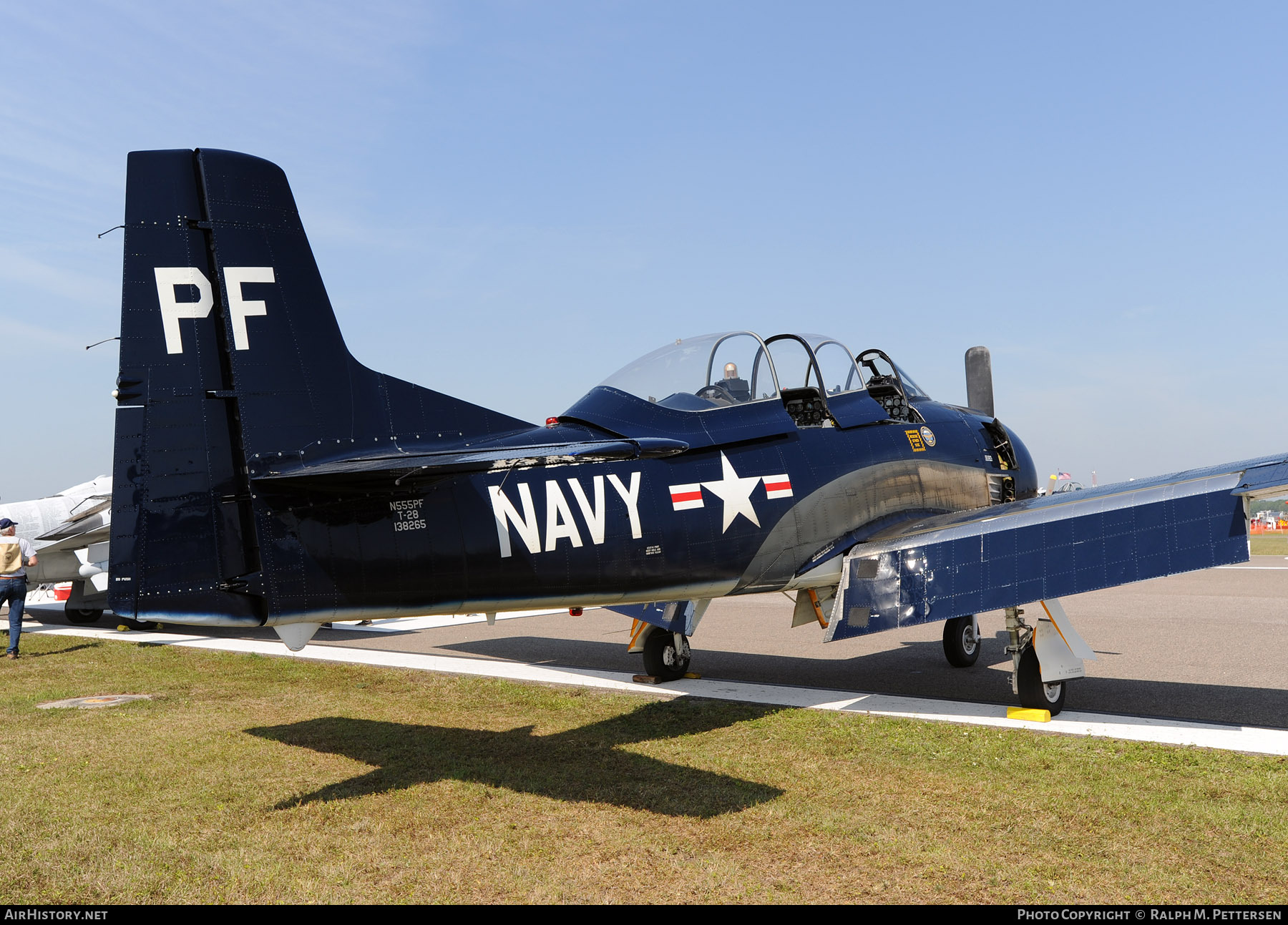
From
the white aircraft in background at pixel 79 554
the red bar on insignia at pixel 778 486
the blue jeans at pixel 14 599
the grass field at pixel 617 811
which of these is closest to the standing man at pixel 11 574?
the blue jeans at pixel 14 599

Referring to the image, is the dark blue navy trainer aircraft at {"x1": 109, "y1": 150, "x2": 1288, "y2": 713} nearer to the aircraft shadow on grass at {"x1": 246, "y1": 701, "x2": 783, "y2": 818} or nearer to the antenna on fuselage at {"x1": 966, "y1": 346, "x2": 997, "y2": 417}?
the aircraft shadow on grass at {"x1": 246, "y1": 701, "x2": 783, "y2": 818}

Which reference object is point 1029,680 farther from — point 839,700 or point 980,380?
point 980,380

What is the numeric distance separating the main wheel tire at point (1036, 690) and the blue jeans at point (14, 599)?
13.3 m

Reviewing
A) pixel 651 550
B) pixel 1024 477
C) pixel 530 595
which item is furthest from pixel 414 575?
pixel 1024 477

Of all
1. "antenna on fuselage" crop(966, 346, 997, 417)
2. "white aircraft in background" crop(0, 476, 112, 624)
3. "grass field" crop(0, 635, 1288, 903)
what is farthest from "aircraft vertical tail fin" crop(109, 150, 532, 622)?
"white aircraft in background" crop(0, 476, 112, 624)

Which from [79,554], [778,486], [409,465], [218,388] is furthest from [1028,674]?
[79,554]

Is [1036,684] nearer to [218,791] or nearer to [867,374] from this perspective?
[867,374]

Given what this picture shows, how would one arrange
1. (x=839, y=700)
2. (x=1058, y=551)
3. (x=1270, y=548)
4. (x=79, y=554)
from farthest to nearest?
1. (x=1270, y=548)
2. (x=79, y=554)
3. (x=839, y=700)
4. (x=1058, y=551)

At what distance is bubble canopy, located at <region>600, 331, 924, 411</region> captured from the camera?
7426mm

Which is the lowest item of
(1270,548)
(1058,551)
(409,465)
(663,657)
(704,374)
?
(1270,548)

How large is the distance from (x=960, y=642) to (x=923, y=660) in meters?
0.84

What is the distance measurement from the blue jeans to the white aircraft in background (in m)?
3.40

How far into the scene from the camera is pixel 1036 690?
7609 millimetres

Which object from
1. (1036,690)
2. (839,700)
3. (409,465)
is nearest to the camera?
(409,465)
